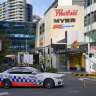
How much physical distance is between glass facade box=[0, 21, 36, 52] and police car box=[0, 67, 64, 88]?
194ft

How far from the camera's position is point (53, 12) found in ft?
161

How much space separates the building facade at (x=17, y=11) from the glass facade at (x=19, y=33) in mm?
58749

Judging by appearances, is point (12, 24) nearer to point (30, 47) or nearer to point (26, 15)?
point (30, 47)

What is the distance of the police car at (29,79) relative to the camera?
13281 millimetres

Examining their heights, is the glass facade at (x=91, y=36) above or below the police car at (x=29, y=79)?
above

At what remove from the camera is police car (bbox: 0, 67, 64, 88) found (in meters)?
13.3

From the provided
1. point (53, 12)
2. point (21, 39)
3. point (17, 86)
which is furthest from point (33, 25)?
point (17, 86)

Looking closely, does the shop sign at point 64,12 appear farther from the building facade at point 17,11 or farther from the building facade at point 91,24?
the building facade at point 17,11

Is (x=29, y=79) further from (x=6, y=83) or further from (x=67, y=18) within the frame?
(x=67, y=18)

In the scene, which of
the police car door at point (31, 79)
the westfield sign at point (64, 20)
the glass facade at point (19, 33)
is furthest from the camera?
the glass facade at point (19, 33)

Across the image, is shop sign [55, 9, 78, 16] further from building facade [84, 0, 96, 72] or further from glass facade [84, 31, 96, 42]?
glass facade [84, 31, 96, 42]

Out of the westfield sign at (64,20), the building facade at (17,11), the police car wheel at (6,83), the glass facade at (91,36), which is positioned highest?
the building facade at (17,11)

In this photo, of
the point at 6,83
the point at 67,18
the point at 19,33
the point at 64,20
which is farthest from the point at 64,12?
the point at 6,83

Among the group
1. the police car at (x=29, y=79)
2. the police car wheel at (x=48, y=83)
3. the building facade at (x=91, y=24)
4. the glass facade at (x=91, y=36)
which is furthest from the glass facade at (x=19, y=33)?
the police car wheel at (x=48, y=83)
